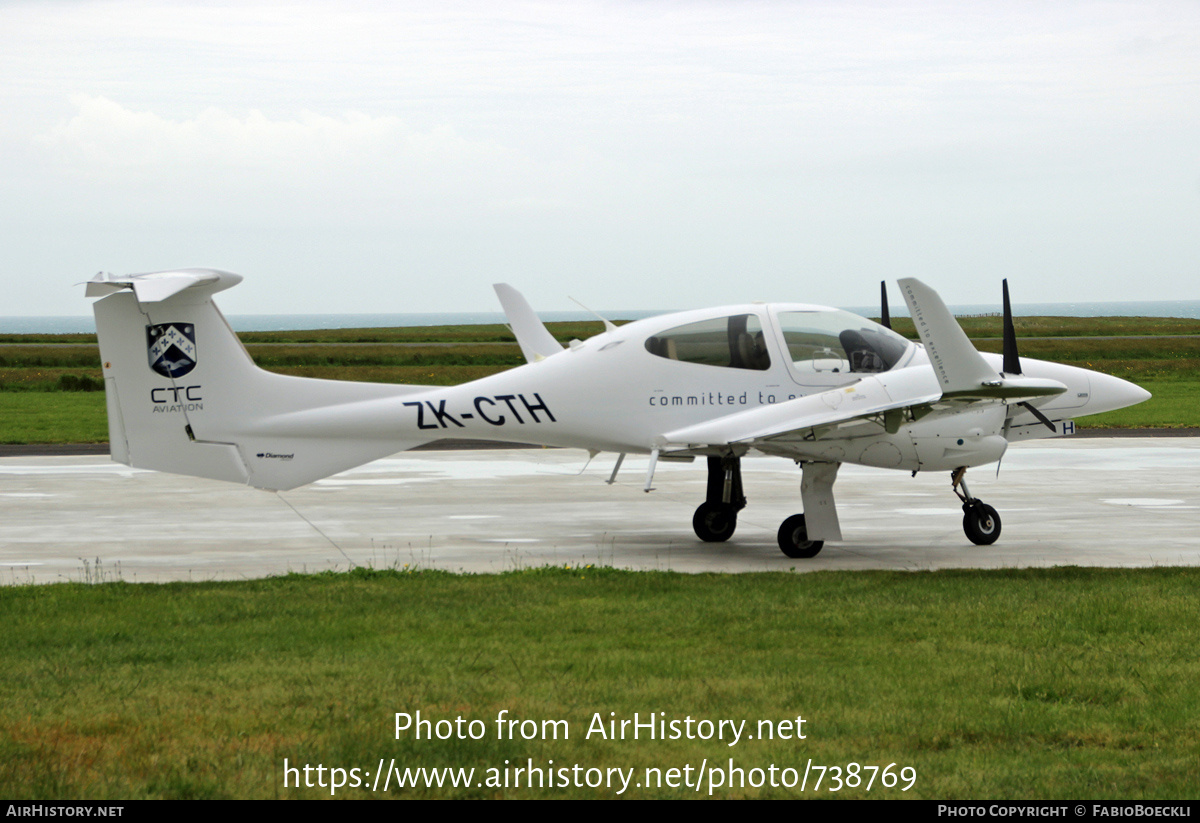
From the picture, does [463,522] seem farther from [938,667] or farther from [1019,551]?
[938,667]

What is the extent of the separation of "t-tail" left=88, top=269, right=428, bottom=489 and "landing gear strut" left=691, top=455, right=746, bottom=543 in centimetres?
372

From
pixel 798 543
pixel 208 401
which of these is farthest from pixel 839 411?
pixel 208 401

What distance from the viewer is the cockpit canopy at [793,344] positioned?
583 inches

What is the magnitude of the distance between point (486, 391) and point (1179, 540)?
343 inches

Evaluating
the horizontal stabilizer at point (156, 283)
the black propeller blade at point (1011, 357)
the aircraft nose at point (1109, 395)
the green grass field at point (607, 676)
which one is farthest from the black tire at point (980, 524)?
the horizontal stabilizer at point (156, 283)

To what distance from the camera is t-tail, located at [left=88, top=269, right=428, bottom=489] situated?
13914 millimetres

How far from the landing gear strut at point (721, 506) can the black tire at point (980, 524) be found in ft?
9.02

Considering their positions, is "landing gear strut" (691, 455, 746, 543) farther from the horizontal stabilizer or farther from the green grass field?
the horizontal stabilizer

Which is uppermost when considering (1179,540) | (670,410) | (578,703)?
(670,410)

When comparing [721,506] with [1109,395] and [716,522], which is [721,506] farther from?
[1109,395]

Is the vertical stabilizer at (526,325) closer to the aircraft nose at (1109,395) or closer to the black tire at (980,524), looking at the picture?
the black tire at (980,524)

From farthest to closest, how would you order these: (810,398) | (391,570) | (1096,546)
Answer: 1. (1096,546)
2. (810,398)
3. (391,570)

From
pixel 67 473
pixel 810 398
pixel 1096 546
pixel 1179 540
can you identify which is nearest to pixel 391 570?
pixel 810 398
